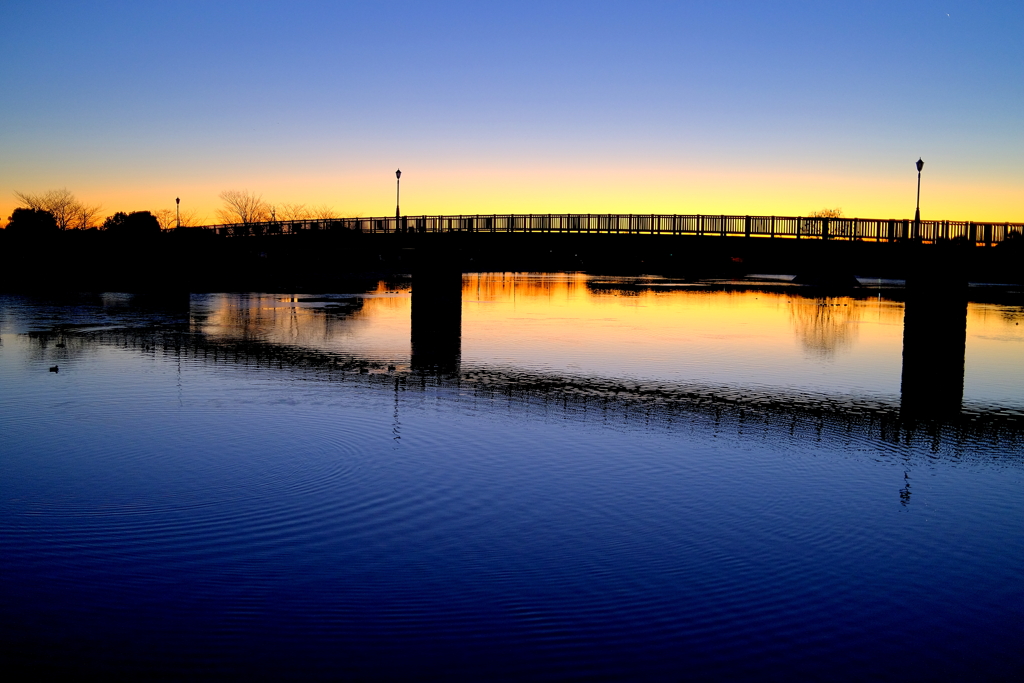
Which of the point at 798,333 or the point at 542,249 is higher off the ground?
the point at 542,249

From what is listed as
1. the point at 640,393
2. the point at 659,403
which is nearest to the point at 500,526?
the point at 659,403

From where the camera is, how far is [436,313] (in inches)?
2272

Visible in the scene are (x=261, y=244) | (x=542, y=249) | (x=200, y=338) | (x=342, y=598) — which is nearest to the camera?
(x=342, y=598)

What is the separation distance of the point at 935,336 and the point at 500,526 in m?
36.8

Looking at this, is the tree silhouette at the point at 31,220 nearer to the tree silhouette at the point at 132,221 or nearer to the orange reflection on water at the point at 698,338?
the tree silhouette at the point at 132,221

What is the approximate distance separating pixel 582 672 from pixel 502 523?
17.2 ft

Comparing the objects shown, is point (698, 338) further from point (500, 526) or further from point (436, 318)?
point (500, 526)

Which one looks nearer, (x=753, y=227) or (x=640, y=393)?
(x=640, y=393)

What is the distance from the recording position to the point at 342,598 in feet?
38.4

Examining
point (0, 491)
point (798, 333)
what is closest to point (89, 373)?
point (0, 491)

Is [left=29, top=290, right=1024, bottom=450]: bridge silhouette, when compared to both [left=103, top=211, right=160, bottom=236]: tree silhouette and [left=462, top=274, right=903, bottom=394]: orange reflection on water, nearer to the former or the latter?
[left=462, top=274, right=903, bottom=394]: orange reflection on water

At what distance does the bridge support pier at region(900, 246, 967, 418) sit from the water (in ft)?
3.92

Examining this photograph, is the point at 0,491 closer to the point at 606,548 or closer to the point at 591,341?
the point at 606,548

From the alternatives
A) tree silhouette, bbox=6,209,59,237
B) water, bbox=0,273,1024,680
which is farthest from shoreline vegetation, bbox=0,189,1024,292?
water, bbox=0,273,1024,680
